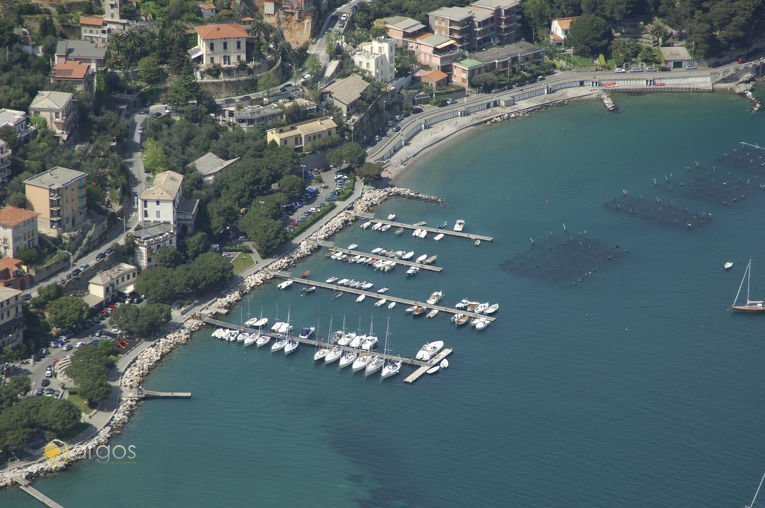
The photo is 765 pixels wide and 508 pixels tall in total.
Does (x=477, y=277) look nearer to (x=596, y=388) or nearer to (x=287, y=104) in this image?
(x=596, y=388)

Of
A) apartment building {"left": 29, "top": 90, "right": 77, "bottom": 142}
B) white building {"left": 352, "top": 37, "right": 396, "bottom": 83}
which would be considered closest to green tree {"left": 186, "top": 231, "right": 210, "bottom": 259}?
apartment building {"left": 29, "top": 90, "right": 77, "bottom": 142}

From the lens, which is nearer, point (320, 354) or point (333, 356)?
point (333, 356)

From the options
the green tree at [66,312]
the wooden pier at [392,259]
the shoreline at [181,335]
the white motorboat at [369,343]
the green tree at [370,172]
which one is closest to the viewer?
the shoreline at [181,335]

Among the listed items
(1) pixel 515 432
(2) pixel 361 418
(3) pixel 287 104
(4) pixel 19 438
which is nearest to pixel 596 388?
(1) pixel 515 432

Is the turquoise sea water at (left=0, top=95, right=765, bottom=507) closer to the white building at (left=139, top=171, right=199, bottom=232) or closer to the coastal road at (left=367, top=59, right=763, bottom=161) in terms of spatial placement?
the white building at (left=139, top=171, right=199, bottom=232)

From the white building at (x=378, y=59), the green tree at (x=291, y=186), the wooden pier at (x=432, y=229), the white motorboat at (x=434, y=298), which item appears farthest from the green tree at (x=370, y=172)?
the white motorboat at (x=434, y=298)

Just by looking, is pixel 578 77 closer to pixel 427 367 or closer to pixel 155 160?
pixel 155 160

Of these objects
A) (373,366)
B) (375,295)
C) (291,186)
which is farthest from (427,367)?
(291,186)

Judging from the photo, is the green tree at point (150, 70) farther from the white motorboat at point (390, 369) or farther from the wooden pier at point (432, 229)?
the white motorboat at point (390, 369)
